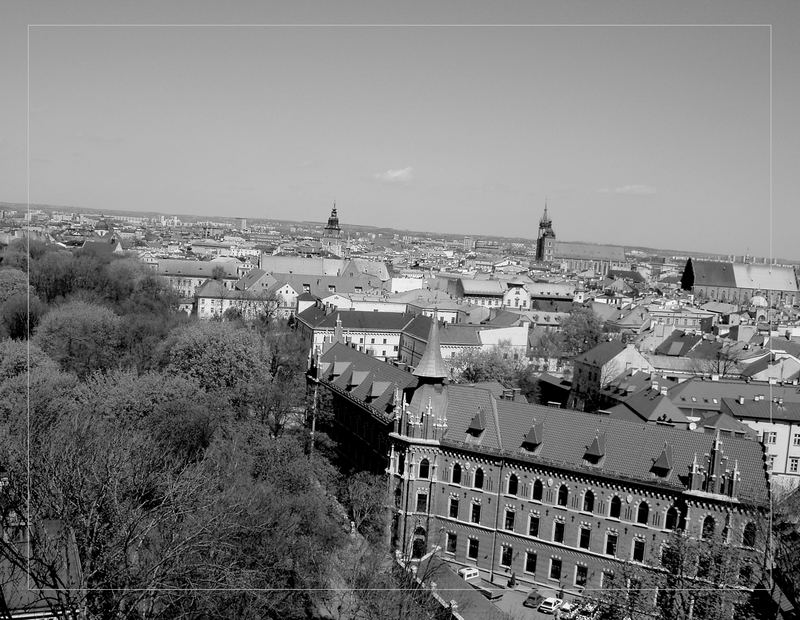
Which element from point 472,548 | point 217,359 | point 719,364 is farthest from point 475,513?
point 719,364

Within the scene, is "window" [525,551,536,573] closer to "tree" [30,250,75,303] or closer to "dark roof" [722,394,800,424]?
"dark roof" [722,394,800,424]

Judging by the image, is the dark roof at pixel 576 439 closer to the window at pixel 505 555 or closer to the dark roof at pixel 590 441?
the dark roof at pixel 590 441

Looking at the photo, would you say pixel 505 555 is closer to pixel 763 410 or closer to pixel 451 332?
pixel 763 410

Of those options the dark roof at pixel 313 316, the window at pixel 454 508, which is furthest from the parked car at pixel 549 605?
the dark roof at pixel 313 316

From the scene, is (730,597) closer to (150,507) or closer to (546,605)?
(546,605)

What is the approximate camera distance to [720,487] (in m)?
32.2

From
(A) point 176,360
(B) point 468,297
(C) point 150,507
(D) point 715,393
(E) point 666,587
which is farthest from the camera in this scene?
(B) point 468,297

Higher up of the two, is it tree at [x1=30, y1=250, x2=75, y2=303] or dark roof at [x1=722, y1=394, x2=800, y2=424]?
tree at [x1=30, y1=250, x2=75, y2=303]

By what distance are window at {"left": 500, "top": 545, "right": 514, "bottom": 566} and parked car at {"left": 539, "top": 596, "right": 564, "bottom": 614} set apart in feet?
11.3

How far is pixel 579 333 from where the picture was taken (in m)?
92.5

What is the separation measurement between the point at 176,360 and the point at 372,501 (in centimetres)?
2044

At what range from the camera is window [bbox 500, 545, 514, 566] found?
35.9 metres

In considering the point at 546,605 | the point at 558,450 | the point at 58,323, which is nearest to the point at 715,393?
the point at 558,450

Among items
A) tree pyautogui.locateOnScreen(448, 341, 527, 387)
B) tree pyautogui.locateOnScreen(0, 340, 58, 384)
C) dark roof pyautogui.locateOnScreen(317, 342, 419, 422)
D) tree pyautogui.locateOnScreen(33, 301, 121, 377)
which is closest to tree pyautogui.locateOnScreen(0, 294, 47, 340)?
tree pyautogui.locateOnScreen(33, 301, 121, 377)
